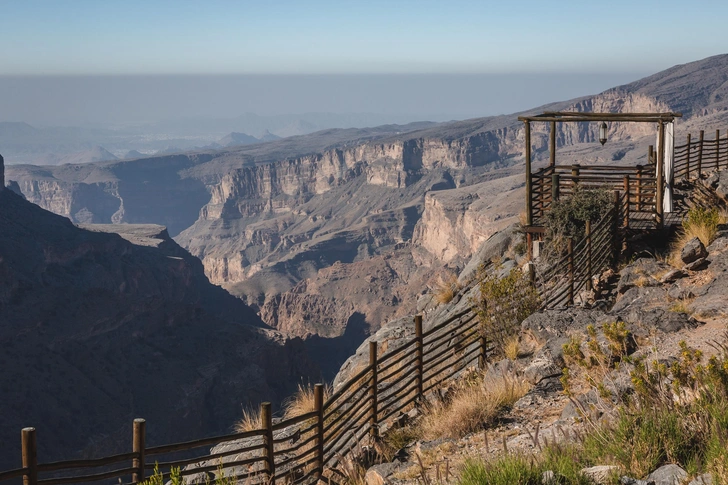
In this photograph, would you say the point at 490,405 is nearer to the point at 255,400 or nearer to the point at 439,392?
the point at 439,392

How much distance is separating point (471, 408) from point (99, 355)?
5265 centimetres

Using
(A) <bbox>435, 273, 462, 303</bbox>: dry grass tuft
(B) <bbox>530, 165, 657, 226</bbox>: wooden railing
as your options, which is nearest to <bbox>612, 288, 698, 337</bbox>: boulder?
(B) <bbox>530, 165, 657, 226</bbox>: wooden railing

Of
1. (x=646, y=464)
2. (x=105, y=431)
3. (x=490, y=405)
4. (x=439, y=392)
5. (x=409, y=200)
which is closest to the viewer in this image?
(x=646, y=464)

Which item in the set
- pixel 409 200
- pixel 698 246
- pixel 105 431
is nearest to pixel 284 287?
pixel 409 200

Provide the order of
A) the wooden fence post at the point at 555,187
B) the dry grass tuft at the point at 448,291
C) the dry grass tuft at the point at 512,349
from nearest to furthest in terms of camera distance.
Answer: the dry grass tuft at the point at 512,349 → the wooden fence post at the point at 555,187 → the dry grass tuft at the point at 448,291

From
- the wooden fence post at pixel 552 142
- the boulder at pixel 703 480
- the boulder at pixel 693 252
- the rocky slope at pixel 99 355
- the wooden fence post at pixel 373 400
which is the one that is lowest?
the rocky slope at pixel 99 355

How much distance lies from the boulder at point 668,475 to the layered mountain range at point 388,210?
168 feet

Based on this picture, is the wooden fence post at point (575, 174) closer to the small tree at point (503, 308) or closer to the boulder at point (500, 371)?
the small tree at point (503, 308)

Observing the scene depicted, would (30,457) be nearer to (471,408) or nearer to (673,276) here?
(471,408)

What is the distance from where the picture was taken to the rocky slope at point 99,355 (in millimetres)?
45000

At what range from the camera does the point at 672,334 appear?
8.37 m

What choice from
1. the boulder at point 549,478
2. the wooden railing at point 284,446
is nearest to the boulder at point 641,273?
the wooden railing at point 284,446

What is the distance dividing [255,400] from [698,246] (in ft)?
155

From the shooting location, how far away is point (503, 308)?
11.3m
